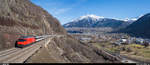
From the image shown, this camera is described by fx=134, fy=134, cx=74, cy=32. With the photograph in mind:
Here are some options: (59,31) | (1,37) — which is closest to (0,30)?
(1,37)

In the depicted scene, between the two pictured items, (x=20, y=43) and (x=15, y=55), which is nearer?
(x=15, y=55)

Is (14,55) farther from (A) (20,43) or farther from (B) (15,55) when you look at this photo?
(A) (20,43)

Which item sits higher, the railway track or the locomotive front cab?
the locomotive front cab

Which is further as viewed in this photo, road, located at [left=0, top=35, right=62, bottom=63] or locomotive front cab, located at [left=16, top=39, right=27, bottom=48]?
locomotive front cab, located at [left=16, top=39, right=27, bottom=48]

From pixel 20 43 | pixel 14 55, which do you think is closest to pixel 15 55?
pixel 14 55

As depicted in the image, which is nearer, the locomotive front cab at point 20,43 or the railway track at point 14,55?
the railway track at point 14,55

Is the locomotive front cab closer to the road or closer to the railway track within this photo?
the road

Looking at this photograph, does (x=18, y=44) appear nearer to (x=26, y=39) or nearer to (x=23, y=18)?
(x=26, y=39)

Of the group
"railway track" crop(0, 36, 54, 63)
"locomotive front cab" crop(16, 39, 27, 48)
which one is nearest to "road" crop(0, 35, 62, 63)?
"railway track" crop(0, 36, 54, 63)

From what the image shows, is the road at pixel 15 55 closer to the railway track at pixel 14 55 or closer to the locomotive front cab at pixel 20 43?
the railway track at pixel 14 55

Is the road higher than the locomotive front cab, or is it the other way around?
the locomotive front cab

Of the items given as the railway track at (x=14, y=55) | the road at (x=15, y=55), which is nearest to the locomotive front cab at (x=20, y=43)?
the road at (x=15, y=55)
